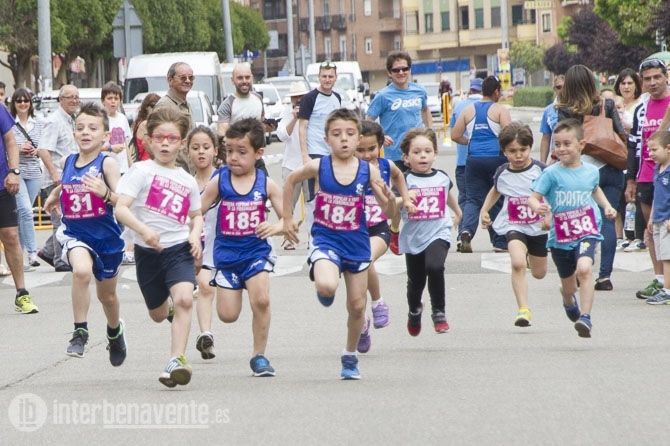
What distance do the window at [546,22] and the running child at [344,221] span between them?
11819 cm

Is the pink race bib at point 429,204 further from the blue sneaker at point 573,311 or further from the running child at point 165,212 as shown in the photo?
the running child at point 165,212

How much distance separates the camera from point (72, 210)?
10398mm

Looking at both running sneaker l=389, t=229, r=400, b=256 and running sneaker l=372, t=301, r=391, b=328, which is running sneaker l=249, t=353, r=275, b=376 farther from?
running sneaker l=389, t=229, r=400, b=256

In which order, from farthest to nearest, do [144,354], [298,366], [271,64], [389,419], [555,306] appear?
[271,64] < [555,306] < [144,354] < [298,366] < [389,419]

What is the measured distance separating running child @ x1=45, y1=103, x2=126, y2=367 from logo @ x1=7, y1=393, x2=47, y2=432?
1.03 meters

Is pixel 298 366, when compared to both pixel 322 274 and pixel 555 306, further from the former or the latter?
pixel 555 306

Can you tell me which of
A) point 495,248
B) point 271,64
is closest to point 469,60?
point 271,64

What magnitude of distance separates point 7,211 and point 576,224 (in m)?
4.93

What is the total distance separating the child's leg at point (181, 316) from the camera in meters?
9.12

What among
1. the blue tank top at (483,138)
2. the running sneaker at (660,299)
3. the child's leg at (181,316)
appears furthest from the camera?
the blue tank top at (483,138)

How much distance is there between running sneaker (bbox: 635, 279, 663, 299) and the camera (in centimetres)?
1363

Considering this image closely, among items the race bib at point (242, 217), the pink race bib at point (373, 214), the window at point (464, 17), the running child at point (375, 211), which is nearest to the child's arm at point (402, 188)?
the running child at point (375, 211)

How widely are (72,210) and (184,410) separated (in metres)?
2.34

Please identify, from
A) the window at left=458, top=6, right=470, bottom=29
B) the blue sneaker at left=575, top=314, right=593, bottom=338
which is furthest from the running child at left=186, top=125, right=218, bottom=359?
the window at left=458, top=6, right=470, bottom=29
